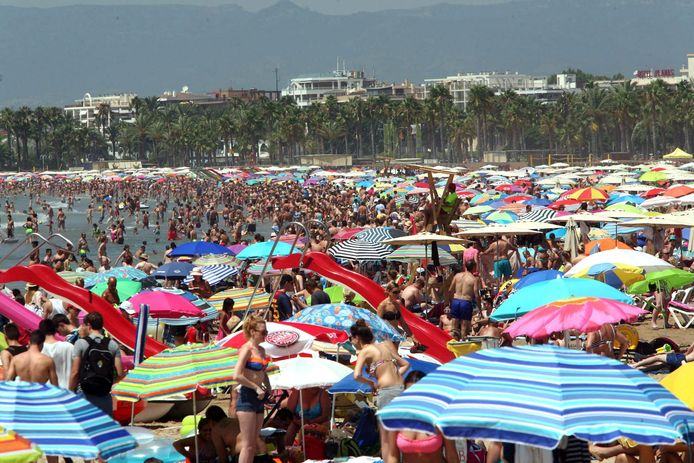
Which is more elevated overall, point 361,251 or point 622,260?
point 622,260

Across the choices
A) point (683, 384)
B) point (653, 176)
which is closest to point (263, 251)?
point (683, 384)

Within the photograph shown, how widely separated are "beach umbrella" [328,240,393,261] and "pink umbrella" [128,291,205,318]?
16.4ft

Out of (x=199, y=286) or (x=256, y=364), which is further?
(x=199, y=286)

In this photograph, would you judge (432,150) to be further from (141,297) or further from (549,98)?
(141,297)

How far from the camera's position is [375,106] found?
124 meters

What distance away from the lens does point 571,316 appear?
9.49 metres

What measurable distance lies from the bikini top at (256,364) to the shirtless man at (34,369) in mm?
1321

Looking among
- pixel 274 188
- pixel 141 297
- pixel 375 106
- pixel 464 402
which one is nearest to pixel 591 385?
pixel 464 402

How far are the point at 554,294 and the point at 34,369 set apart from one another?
4.70 m

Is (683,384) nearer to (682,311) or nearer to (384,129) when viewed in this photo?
(682,311)

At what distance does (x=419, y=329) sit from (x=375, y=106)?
368ft

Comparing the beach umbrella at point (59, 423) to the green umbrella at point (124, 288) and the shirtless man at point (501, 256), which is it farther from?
the shirtless man at point (501, 256)

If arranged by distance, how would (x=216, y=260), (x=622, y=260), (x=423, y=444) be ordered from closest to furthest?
(x=423, y=444)
(x=622, y=260)
(x=216, y=260)

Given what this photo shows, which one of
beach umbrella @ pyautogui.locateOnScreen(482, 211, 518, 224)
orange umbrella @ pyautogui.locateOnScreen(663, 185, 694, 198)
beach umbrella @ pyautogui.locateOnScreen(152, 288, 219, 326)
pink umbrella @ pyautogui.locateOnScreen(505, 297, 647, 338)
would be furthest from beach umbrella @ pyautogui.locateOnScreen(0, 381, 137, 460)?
orange umbrella @ pyautogui.locateOnScreen(663, 185, 694, 198)
